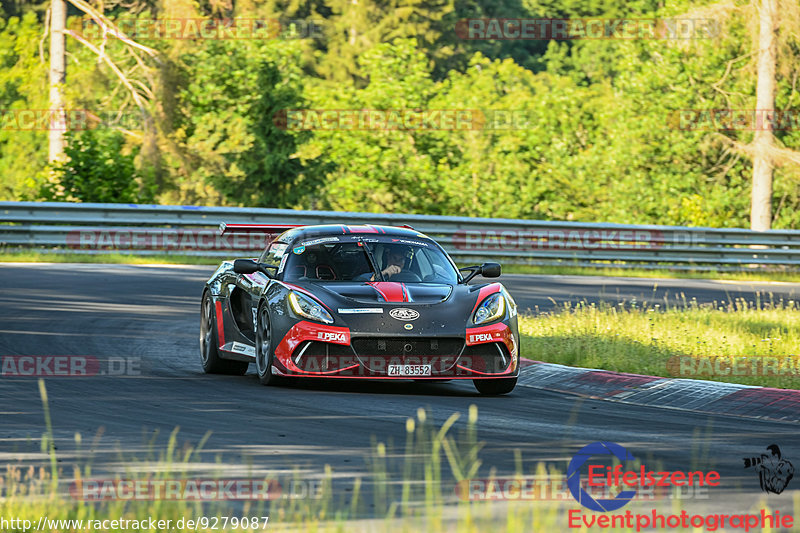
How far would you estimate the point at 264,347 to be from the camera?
10.9 m

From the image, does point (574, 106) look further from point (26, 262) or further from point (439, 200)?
point (26, 262)

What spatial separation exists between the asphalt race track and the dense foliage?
19581 mm

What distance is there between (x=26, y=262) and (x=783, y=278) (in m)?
15.0

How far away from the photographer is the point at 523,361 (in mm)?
12672

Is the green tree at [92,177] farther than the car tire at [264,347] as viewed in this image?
Yes

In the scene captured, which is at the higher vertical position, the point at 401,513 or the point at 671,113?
the point at 671,113

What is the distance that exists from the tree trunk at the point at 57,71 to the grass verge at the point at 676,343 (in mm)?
20126

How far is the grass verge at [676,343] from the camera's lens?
1208cm

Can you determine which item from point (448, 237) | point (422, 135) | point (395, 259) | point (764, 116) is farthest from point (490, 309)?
point (422, 135)

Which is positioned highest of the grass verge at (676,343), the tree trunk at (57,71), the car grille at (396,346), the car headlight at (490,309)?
the tree trunk at (57,71)

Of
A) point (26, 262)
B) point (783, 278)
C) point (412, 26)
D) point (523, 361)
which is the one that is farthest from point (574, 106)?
point (523, 361)

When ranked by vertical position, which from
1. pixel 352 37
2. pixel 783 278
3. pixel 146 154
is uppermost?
pixel 352 37

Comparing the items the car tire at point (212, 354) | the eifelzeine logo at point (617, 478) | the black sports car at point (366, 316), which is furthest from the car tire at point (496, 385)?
the eifelzeine logo at point (617, 478)

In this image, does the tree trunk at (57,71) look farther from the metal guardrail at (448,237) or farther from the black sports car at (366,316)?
the black sports car at (366,316)
